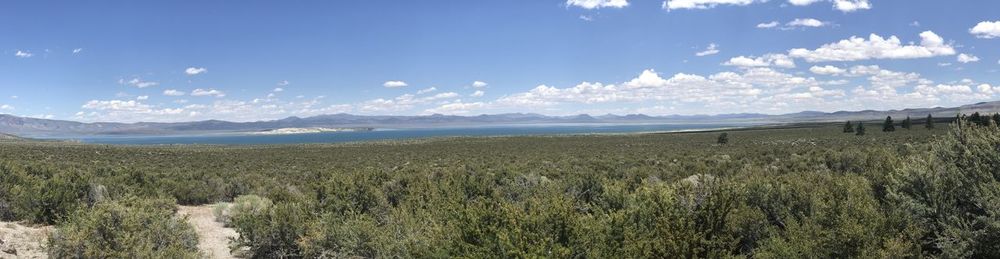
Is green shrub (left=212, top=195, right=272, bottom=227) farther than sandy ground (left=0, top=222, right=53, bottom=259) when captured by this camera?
Yes

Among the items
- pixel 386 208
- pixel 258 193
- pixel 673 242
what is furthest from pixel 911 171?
pixel 258 193

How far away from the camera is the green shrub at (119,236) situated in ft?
32.3

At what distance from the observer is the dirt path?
43.9 feet

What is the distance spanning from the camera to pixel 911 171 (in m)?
10.8

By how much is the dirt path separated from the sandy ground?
276cm

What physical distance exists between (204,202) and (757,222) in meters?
19.0

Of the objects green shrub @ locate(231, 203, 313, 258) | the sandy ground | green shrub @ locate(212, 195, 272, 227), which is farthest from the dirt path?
the sandy ground

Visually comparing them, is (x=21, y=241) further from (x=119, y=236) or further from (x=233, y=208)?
(x=233, y=208)

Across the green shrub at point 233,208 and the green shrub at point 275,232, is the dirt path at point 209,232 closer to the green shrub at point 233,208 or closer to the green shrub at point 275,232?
the green shrub at point 233,208

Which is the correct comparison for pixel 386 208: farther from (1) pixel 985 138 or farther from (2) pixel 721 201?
(1) pixel 985 138

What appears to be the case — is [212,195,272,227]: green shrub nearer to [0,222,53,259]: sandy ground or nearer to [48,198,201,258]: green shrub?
[0,222,53,259]: sandy ground

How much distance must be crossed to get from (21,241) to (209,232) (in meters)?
3.97

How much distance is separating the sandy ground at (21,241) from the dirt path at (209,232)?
2.76 metres

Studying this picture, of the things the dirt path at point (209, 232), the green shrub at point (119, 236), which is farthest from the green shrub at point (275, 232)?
the green shrub at point (119, 236)
